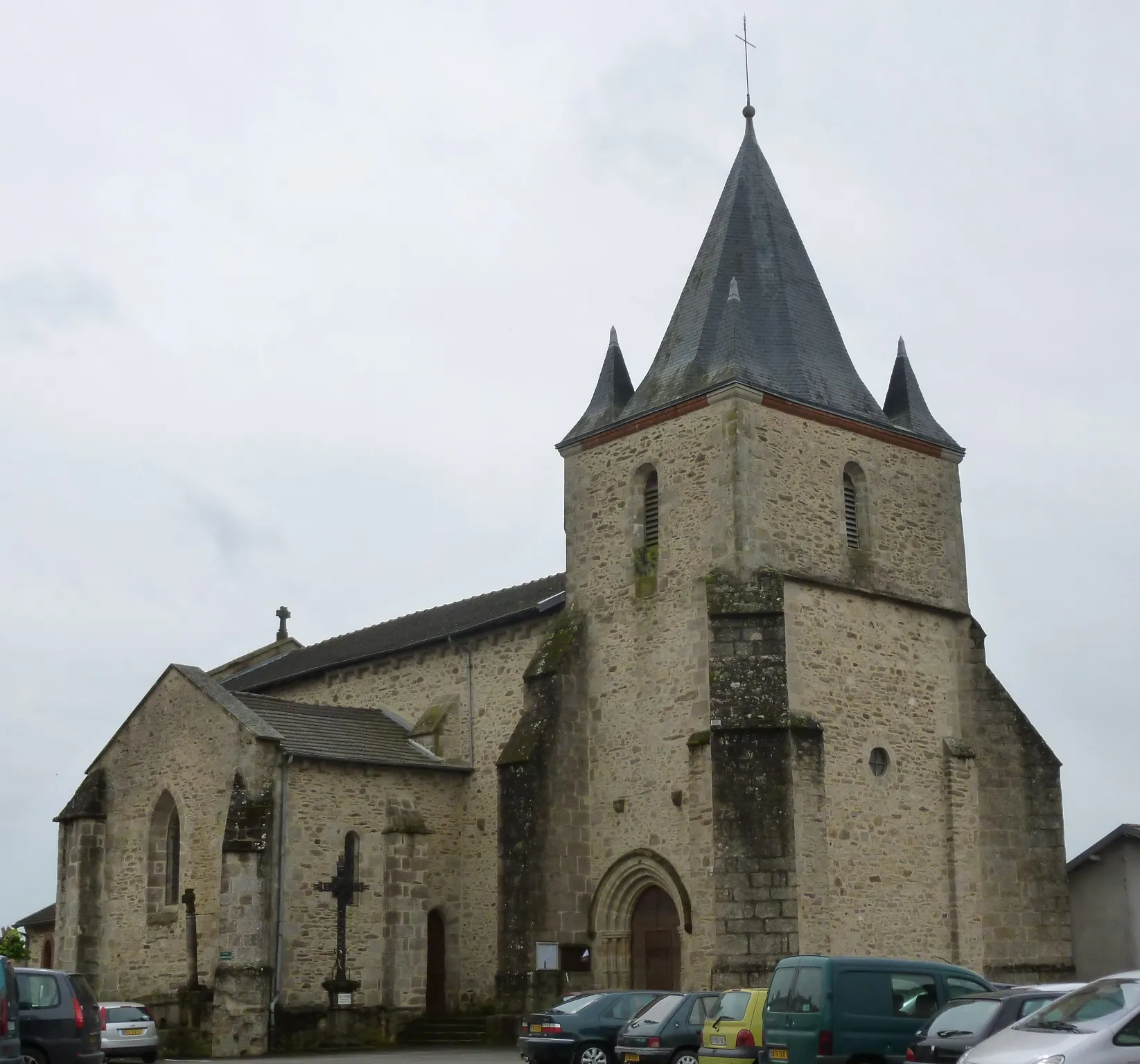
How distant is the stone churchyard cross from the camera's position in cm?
2622

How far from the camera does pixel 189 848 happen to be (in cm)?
2872

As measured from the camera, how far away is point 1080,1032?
11820 mm

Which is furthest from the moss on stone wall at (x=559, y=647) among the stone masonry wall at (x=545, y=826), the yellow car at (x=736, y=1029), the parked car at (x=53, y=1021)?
the parked car at (x=53, y=1021)

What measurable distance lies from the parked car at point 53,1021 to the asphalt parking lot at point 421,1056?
6629mm

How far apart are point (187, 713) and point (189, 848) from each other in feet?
A: 8.06

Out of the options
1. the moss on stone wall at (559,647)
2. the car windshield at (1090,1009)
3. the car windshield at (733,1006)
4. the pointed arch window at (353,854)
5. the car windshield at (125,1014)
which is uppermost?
the moss on stone wall at (559,647)

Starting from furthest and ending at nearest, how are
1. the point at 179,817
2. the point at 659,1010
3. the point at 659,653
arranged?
the point at 179,817
the point at 659,653
the point at 659,1010

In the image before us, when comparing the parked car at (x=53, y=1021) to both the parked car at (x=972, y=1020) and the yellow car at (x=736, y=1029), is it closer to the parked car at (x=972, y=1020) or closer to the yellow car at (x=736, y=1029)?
the yellow car at (x=736, y=1029)

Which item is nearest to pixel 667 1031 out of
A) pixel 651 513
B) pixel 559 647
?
pixel 559 647

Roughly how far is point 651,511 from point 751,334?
12.0ft

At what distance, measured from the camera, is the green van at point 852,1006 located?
50.6ft

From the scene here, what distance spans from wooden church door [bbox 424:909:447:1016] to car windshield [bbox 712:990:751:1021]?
11863 mm

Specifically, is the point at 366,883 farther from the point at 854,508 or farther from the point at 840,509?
the point at 854,508

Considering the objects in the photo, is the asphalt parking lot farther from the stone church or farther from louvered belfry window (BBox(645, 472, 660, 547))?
louvered belfry window (BBox(645, 472, 660, 547))
